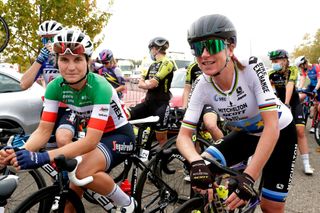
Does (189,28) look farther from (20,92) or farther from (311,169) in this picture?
(20,92)

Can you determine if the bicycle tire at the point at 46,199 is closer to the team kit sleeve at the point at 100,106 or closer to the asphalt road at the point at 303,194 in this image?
the team kit sleeve at the point at 100,106

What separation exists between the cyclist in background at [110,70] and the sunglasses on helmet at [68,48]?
3.34 meters

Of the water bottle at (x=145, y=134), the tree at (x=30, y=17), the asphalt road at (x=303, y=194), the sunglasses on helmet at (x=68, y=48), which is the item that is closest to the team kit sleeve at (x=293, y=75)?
the asphalt road at (x=303, y=194)

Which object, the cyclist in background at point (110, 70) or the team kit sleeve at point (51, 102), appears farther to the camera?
the cyclist in background at point (110, 70)

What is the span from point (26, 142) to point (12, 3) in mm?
8546

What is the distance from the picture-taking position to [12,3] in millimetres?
9641

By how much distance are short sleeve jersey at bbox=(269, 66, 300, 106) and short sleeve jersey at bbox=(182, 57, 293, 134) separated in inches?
127

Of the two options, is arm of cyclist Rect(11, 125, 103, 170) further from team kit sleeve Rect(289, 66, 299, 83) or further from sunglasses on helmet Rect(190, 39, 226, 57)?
team kit sleeve Rect(289, 66, 299, 83)

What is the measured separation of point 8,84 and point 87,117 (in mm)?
3540

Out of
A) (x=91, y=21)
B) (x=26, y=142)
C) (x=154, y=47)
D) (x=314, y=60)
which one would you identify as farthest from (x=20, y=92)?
(x=314, y=60)

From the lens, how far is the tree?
966 centimetres

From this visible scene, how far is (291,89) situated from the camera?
17.9 feet

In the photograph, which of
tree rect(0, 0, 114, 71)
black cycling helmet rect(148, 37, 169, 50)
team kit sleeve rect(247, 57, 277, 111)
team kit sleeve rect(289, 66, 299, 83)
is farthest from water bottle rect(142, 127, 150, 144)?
tree rect(0, 0, 114, 71)

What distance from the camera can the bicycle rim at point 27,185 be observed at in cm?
304
